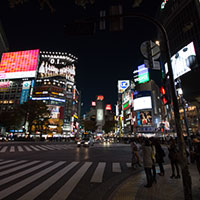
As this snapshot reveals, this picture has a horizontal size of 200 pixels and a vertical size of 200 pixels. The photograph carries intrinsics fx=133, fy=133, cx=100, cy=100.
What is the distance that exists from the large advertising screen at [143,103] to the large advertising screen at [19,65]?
62.2 meters

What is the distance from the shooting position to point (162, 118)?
2628 inches

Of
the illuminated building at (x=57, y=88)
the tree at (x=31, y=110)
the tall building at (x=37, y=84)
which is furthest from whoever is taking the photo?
the illuminated building at (x=57, y=88)

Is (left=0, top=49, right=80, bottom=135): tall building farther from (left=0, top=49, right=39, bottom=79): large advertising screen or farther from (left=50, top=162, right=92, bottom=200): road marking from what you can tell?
(left=50, top=162, right=92, bottom=200): road marking

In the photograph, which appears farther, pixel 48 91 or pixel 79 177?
pixel 48 91

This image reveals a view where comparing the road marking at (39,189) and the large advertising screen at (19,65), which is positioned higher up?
the large advertising screen at (19,65)

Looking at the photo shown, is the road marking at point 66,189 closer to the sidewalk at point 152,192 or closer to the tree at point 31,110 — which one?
the sidewalk at point 152,192

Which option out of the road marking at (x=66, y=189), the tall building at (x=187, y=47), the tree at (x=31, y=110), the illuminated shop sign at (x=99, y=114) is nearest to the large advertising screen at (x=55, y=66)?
the tree at (x=31, y=110)

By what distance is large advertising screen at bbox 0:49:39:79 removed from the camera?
81812 mm

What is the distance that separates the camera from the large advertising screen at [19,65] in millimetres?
81812

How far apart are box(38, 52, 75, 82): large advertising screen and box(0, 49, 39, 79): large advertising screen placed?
23.4 ft

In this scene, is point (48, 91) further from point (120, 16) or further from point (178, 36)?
point (120, 16)

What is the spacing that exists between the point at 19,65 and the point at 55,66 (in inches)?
877

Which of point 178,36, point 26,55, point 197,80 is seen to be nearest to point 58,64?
point 26,55

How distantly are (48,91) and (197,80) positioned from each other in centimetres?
7574
